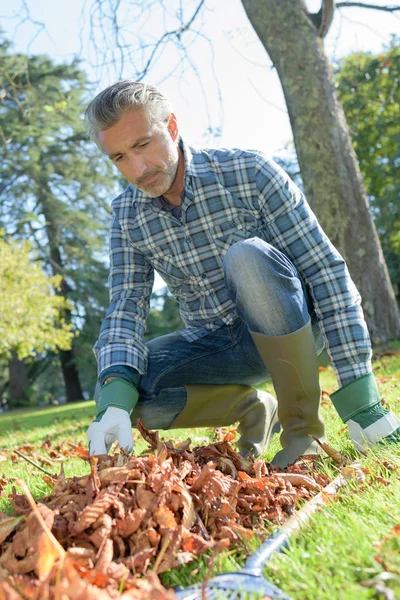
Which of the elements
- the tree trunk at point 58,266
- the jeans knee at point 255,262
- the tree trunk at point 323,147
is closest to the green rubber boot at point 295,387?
the jeans knee at point 255,262

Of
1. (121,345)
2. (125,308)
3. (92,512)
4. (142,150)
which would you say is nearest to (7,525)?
(92,512)

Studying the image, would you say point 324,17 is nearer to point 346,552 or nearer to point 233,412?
point 233,412

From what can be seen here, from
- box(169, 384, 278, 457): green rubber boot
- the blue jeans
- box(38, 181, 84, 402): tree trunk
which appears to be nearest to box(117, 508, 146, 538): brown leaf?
the blue jeans

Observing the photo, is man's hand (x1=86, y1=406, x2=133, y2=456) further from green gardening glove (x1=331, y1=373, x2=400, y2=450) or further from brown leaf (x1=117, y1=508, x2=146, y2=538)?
green gardening glove (x1=331, y1=373, x2=400, y2=450)

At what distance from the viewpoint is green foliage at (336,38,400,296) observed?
750 inches

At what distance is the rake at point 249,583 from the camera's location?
1281mm

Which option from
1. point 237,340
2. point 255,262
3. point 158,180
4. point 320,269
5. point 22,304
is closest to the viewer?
point 255,262

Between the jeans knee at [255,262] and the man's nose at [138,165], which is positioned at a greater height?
the man's nose at [138,165]

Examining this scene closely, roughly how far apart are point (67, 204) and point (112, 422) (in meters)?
20.6

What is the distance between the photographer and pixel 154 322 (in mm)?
22438

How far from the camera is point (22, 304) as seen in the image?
1680 centimetres

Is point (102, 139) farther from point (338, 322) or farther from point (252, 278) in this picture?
point (338, 322)

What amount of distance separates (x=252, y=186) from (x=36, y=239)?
2041 cm

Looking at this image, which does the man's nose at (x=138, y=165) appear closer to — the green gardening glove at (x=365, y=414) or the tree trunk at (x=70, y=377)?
the green gardening glove at (x=365, y=414)
